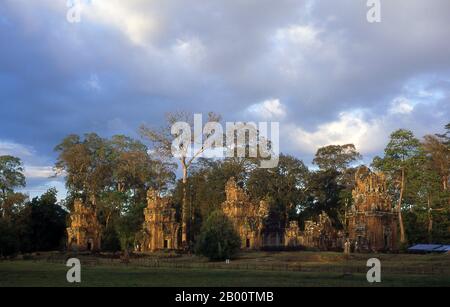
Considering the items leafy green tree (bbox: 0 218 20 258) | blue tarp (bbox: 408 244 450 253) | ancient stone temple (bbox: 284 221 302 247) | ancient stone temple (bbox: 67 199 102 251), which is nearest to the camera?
blue tarp (bbox: 408 244 450 253)

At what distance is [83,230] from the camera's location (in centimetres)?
6888

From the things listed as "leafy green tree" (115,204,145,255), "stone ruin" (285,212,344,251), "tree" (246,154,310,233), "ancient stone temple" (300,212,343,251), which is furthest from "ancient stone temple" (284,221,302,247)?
"leafy green tree" (115,204,145,255)

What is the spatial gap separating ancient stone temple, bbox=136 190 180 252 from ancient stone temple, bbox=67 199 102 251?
7.32 m

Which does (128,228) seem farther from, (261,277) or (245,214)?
(261,277)

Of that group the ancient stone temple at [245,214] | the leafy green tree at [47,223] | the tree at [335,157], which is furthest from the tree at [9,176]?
the tree at [335,157]

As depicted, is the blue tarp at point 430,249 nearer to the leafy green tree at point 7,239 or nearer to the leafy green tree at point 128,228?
the leafy green tree at point 128,228

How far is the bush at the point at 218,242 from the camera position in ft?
149

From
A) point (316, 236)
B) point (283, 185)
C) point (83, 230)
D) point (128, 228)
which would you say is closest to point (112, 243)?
→ point (83, 230)

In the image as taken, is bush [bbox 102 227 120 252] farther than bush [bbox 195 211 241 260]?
Yes

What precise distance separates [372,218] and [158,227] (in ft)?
83.9

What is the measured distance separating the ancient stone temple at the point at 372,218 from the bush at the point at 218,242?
15068 mm

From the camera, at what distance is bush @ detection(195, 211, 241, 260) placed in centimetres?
4547

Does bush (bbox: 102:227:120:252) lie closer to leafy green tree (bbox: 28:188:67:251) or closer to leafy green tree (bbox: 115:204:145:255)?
leafy green tree (bbox: 115:204:145:255)
